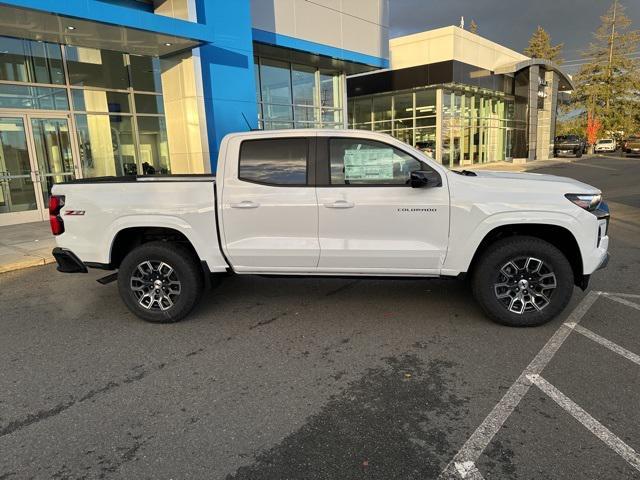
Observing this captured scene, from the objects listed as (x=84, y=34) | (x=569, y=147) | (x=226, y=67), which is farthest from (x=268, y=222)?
(x=569, y=147)

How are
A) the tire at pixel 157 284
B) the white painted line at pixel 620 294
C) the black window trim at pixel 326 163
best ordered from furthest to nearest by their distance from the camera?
the white painted line at pixel 620 294, the tire at pixel 157 284, the black window trim at pixel 326 163

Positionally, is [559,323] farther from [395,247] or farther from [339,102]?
[339,102]

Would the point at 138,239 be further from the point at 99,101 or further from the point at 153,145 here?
the point at 153,145

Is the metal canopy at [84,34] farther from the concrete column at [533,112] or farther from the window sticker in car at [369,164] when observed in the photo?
the concrete column at [533,112]

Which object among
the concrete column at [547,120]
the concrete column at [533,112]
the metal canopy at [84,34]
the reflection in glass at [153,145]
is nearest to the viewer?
the metal canopy at [84,34]

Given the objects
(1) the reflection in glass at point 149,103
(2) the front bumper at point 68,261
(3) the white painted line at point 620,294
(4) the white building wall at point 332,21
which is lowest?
(3) the white painted line at point 620,294

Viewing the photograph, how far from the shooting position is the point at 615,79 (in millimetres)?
58844

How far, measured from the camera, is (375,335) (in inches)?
182

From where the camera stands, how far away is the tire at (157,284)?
498 centimetres

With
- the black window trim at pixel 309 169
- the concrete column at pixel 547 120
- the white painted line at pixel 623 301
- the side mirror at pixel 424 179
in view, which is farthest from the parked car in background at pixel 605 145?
the black window trim at pixel 309 169

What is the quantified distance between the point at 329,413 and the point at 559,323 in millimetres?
2769

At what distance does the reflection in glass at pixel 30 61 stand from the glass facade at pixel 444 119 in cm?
1978

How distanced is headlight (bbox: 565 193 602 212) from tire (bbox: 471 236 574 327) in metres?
0.46

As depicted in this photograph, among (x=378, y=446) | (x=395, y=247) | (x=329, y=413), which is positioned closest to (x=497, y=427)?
(x=378, y=446)
